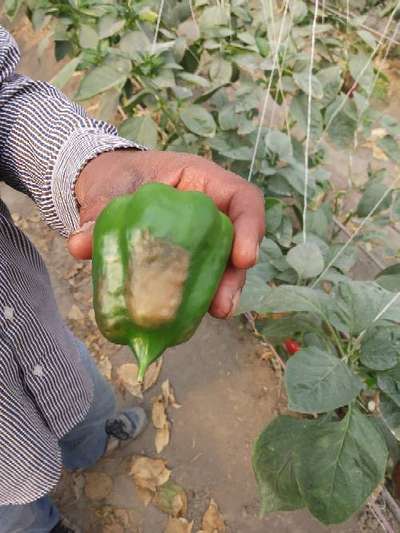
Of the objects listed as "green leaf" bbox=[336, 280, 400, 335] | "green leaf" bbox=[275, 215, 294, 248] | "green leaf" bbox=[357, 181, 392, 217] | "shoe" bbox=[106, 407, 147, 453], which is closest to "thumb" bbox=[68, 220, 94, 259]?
"green leaf" bbox=[336, 280, 400, 335]

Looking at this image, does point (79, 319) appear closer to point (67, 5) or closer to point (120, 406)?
point (120, 406)

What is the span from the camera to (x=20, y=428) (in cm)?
96

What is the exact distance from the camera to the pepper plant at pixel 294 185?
903 millimetres

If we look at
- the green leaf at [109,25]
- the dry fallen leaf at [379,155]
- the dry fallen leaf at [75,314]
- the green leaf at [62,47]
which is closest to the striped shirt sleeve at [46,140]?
the green leaf at [109,25]

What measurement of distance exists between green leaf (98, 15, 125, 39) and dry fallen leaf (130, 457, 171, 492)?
1143 millimetres

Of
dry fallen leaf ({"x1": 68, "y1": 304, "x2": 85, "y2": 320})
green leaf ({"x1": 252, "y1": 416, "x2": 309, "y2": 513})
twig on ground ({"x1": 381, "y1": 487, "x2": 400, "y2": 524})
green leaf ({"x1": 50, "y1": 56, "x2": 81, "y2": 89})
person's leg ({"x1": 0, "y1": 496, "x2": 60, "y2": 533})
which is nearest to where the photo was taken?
green leaf ({"x1": 252, "y1": 416, "x2": 309, "y2": 513})

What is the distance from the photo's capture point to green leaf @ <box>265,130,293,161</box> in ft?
4.45

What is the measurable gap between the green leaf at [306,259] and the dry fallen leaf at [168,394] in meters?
0.78

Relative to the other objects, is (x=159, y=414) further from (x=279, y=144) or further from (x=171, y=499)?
(x=279, y=144)

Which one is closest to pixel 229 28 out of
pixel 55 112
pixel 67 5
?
pixel 67 5

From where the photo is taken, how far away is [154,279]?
25.2 inches

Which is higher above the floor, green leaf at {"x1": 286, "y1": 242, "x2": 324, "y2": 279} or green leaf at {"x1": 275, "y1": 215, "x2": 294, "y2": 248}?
green leaf at {"x1": 286, "y1": 242, "x2": 324, "y2": 279}

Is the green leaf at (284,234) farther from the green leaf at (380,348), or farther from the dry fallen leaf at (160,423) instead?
the dry fallen leaf at (160,423)

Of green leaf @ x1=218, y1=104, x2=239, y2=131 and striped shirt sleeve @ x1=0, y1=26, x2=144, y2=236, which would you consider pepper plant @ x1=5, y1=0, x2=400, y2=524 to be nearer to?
green leaf @ x1=218, y1=104, x2=239, y2=131
